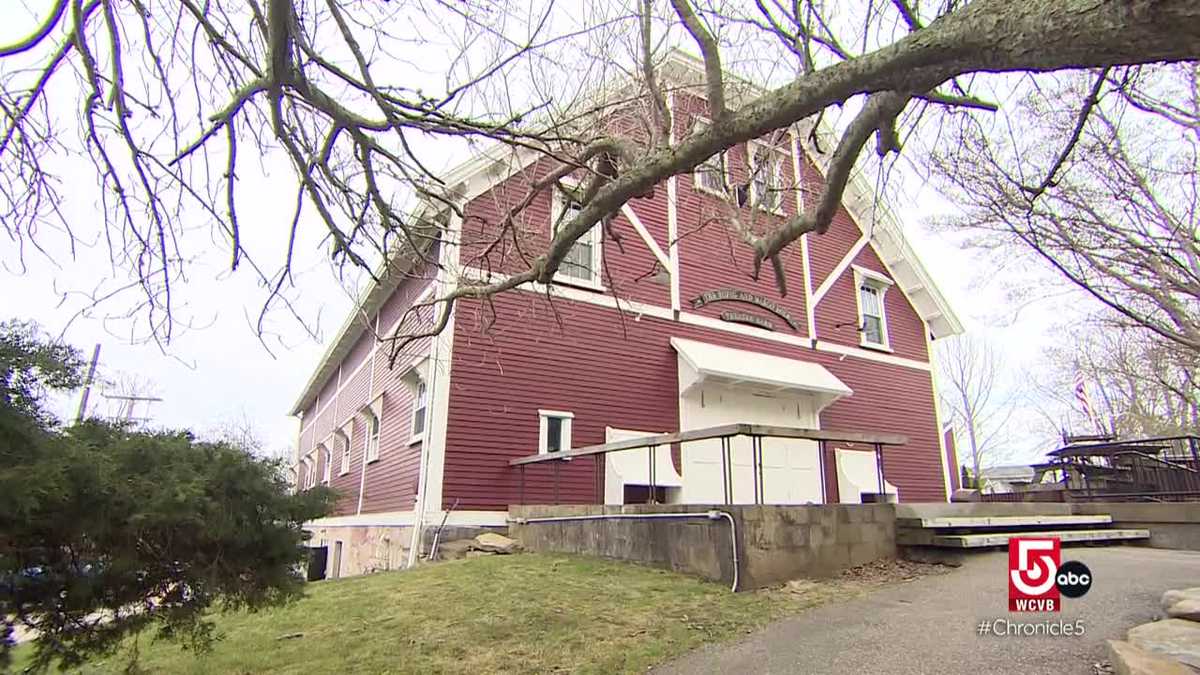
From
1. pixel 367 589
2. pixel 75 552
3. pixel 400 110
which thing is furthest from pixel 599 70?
pixel 367 589

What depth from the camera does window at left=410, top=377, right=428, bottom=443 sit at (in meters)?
10.6

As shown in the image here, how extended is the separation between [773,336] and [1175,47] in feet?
38.9

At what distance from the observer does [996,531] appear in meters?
7.43

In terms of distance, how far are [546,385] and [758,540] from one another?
549cm

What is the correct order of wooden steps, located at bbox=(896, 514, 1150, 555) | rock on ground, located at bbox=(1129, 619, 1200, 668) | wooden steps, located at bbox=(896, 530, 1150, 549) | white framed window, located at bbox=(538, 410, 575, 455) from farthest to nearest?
1. white framed window, located at bbox=(538, 410, 575, 455)
2. wooden steps, located at bbox=(896, 514, 1150, 555)
3. wooden steps, located at bbox=(896, 530, 1150, 549)
4. rock on ground, located at bbox=(1129, 619, 1200, 668)

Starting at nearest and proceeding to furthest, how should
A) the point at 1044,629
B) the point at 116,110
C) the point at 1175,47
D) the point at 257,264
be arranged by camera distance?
the point at 1175,47 < the point at 116,110 < the point at 257,264 < the point at 1044,629

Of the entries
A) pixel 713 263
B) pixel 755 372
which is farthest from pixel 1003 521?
pixel 713 263

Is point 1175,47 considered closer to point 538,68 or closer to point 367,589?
point 538,68

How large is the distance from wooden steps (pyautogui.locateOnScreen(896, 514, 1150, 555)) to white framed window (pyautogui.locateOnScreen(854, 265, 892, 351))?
274 inches

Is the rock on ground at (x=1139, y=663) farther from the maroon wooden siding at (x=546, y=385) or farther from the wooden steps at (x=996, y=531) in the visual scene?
the maroon wooden siding at (x=546, y=385)

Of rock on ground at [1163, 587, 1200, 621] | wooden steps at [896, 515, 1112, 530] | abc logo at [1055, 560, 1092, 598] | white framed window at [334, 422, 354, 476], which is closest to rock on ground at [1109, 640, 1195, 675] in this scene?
rock on ground at [1163, 587, 1200, 621]

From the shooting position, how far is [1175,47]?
195cm

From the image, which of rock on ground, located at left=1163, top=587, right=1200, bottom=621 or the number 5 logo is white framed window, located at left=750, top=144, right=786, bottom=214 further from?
rock on ground, located at left=1163, top=587, right=1200, bottom=621

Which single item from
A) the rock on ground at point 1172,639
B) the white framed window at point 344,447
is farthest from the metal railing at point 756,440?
the white framed window at point 344,447
